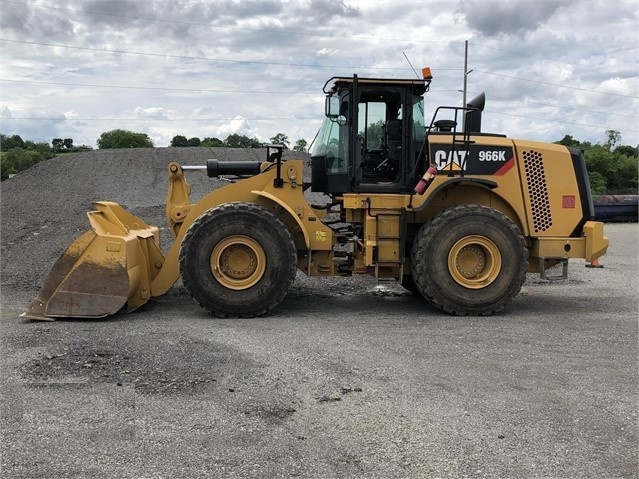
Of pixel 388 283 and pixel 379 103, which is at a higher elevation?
pixel 379 103

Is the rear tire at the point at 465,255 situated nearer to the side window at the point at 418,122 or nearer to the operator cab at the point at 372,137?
the operator cab at the point at 372,137

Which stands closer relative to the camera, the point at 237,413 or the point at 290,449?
the point at 290,449

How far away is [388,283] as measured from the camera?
393 inches

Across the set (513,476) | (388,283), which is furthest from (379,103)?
(513,476)

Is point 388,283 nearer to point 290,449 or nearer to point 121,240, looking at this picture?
point 121,240

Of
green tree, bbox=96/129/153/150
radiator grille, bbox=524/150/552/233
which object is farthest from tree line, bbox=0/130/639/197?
radiator grille, bbox=524/150/552/233

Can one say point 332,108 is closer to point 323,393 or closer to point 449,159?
point 449,159

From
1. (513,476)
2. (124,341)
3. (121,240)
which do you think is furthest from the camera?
(121,240)

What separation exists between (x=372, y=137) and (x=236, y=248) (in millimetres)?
2232

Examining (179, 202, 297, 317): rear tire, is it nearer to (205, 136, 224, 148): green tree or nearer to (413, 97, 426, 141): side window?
(413, 97, 426, 141): side window

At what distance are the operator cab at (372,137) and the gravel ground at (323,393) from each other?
5.39 feet

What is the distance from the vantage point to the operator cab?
304 inches

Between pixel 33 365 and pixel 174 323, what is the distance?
1.90 metres

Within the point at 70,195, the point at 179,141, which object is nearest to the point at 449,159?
the point at 70,195
